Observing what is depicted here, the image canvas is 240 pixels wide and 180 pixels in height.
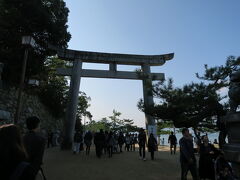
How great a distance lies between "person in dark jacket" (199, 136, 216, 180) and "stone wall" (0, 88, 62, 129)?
989cm

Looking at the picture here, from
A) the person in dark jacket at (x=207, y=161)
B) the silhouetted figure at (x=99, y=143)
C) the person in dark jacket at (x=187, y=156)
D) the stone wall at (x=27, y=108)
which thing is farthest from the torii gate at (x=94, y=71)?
the person in dark jacket at (x=207, y=161)

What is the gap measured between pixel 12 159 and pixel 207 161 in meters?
4.32

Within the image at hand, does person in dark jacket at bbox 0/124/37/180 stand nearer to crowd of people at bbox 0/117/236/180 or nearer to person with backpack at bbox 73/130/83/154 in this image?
crowd of people at bbox 0/117/236/180

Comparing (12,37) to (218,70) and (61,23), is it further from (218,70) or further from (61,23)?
(218,70)

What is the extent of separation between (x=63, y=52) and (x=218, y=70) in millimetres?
10611

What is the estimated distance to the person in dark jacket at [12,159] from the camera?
149 cm

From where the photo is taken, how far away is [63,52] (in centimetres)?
1427

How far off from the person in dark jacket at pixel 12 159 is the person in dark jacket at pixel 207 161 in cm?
414

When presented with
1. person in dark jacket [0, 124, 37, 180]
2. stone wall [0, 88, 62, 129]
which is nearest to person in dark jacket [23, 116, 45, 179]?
person in dark jacket [0, 124, 37, 180]

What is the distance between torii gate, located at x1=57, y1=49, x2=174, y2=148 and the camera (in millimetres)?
13898

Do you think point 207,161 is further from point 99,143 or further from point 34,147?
point 99,143

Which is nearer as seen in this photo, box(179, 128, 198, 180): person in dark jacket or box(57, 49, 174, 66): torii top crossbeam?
box(179, 128, 198, 180): person in dark jacket

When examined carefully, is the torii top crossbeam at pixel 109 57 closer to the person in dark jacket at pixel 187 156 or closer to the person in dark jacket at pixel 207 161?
the person in dark jacket at pixel 187 156

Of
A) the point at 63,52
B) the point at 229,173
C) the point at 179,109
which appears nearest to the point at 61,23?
the point at 63,52
